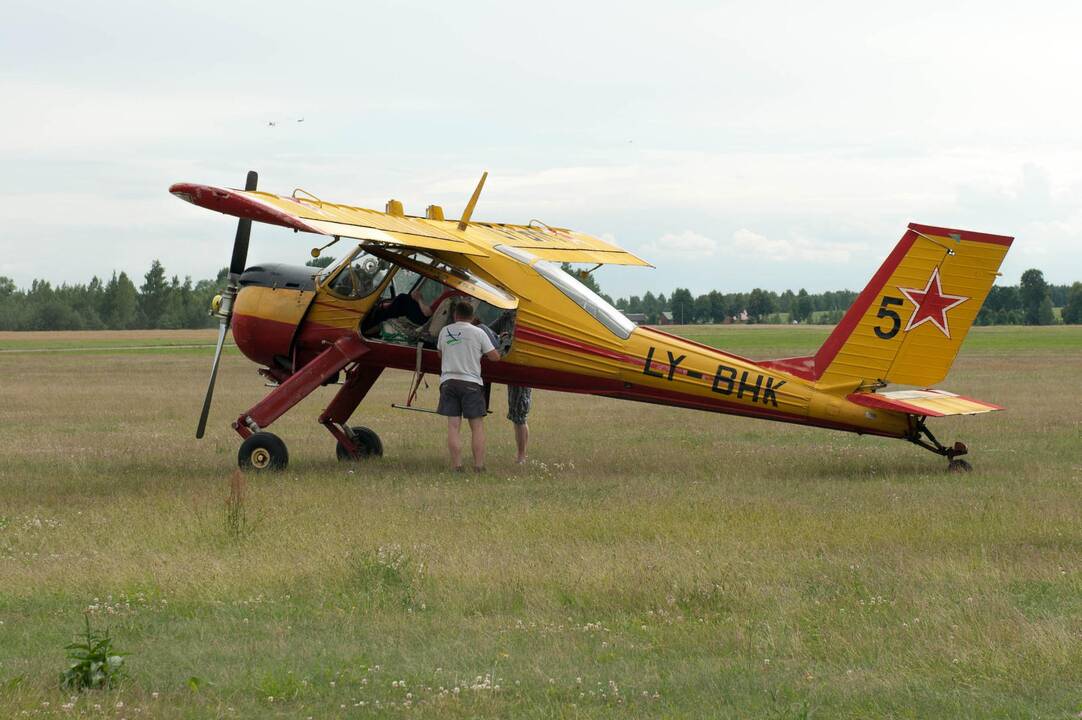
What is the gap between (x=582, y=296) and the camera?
1361 centimetres

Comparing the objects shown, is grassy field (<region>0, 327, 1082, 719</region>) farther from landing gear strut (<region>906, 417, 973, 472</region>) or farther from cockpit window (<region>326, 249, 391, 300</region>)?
cockpit window (<region>326, 249, 391, 300</region>)

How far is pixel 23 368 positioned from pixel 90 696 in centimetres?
4034

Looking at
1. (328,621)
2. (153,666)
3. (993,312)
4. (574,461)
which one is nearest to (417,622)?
(328,621)

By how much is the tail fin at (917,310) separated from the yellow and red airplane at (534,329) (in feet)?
0.05

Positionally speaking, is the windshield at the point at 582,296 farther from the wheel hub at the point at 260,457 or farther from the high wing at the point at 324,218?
the wheel hub at the point at 260,457

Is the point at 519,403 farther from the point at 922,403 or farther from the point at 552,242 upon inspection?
the point at 922,403

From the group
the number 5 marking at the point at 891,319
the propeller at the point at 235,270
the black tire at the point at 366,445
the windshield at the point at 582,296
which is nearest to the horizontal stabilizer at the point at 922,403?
the number 5 marking at the point at 891,319

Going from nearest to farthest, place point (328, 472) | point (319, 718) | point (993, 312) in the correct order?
point (319, 718) → point (328, 472) → point (993, 312)

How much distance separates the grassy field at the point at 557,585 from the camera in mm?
5488

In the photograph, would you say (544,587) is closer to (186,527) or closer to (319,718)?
(319,718)

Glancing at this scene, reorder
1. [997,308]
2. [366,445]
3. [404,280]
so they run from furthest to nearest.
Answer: [997,308], [366,445], [404,280]

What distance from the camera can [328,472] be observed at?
44.1 ft

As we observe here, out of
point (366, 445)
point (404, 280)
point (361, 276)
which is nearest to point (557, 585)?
point (404, 280)

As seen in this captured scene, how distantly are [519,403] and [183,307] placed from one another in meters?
119
